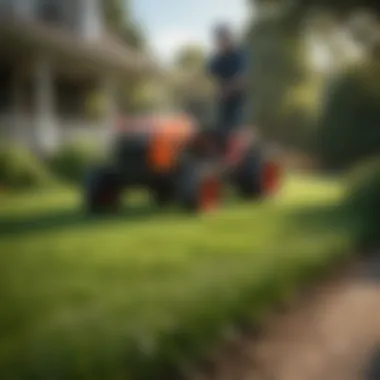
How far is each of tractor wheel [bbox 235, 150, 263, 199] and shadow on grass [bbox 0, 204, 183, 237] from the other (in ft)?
0.55

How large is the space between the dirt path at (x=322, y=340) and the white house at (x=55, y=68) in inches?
21.9

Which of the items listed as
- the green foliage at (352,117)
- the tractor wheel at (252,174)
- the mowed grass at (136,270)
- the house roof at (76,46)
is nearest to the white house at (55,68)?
the house roof at (76,46)

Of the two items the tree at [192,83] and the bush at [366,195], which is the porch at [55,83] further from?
the bush at [366,195]

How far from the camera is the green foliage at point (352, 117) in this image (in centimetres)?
132

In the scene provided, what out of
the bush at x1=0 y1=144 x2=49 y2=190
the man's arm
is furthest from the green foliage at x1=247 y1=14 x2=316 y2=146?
the bush at x1=0 y1=144 x2=49 y2=190

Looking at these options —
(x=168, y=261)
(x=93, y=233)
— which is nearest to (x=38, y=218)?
(x=93, y=233)

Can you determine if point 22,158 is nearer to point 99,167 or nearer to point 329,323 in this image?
point 99,167

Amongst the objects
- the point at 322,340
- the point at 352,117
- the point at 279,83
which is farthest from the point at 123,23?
the point at 322,340

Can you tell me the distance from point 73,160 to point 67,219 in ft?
0.42

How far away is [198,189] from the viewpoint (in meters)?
1.33

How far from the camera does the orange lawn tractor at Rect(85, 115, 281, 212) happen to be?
1337 mm

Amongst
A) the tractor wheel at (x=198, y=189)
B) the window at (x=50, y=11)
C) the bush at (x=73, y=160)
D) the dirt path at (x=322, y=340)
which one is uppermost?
the window at (x=50, y=11)

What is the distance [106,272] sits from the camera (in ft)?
4.38

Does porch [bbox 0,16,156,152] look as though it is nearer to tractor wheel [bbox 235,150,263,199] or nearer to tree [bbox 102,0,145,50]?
tree [bbox 102,0,145,50]
